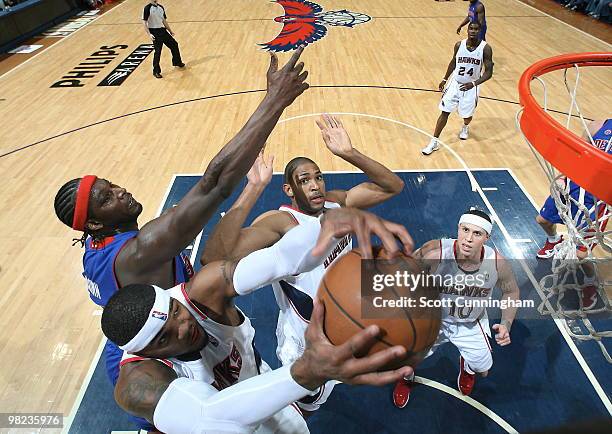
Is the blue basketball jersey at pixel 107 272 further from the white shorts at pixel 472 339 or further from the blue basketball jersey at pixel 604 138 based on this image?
the blue basketball jersey at pixel 604 138

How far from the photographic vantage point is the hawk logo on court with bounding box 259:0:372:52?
34.4 feet

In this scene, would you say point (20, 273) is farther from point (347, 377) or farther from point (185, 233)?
point (347, 377)

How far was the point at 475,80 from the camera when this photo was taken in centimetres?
577

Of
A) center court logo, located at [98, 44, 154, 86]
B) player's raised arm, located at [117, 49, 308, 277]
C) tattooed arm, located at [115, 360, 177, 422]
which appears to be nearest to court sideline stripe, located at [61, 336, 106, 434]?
player's raised arm, located at [117, 49, 308, 277]

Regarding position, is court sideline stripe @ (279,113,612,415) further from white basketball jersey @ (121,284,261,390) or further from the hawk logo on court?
the hawk logo on court

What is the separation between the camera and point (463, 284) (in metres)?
2.81

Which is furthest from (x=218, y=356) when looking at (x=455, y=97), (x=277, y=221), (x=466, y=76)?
(x=466, y=76)

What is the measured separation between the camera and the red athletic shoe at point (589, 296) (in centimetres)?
372

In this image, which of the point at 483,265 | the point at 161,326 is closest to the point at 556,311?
the point at 483,265

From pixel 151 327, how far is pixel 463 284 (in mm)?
2027

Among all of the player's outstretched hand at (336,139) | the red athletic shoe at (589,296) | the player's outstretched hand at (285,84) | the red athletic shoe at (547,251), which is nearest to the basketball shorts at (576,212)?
the red athletic shoe at (547,251)

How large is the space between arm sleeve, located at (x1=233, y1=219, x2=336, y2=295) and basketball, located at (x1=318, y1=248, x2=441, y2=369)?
0.25m

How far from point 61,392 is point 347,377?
296cm

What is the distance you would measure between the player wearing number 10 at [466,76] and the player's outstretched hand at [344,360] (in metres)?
5.00
